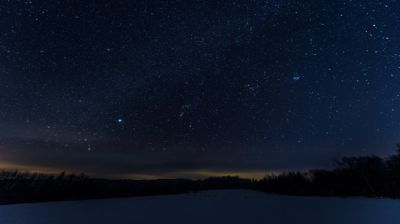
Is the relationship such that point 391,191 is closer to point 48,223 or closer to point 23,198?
point 48,223

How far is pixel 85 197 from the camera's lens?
18075 cm

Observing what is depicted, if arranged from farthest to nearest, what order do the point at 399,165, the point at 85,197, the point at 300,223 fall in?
the point at 85,197, the point at 399,165, the point at 300,223

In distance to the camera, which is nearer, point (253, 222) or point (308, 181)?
point (253, 222)

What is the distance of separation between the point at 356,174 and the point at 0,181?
15763 cm

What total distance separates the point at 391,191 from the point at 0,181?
6480 inches

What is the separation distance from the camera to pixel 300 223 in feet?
176

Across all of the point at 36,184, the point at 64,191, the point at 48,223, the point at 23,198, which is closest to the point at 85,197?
the point at 64,191

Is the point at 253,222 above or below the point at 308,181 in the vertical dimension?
below

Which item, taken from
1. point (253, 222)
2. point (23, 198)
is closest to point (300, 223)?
point (253, 222)

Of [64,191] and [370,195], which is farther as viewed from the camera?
[64,191]

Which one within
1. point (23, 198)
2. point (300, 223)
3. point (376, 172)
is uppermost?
point (376, 172)

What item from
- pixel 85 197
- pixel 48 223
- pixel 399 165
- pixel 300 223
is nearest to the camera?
pixel 300 223

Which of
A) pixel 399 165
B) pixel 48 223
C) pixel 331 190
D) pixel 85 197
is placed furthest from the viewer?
pixel 85 197

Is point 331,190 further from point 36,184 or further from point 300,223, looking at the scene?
point 36,184
